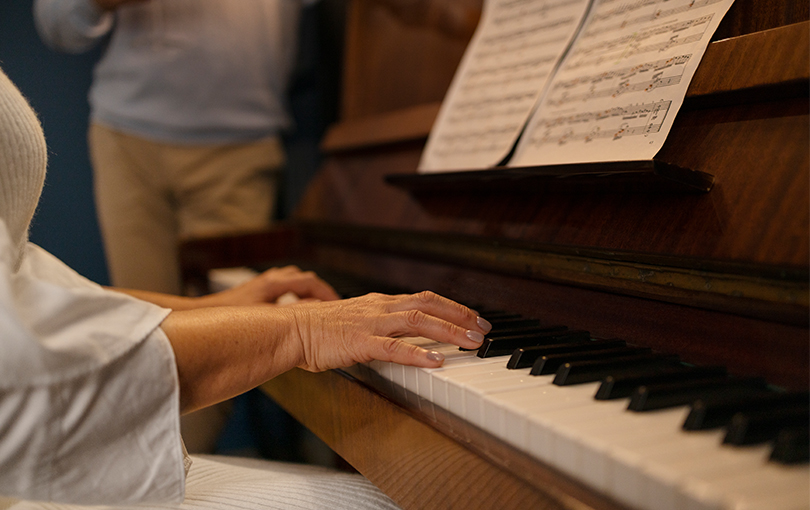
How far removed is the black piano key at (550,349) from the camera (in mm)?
700

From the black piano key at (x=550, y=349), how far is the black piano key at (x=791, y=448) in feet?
0.90

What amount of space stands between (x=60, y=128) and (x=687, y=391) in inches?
95.4

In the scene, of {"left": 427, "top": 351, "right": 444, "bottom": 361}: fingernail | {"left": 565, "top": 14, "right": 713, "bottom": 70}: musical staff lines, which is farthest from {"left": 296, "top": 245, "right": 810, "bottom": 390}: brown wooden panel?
{"left": 565, "top": 14, "right": 713, "bottom": 70}: musical staff lines

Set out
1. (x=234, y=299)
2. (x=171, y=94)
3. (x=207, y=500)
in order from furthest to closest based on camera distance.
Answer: (x=171, y=94) < (x=234, y=299) < (x=207, y=500)

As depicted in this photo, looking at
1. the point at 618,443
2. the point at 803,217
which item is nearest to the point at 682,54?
the point at 803,217

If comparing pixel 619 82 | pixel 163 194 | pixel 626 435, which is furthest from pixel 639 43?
pixel 163 194

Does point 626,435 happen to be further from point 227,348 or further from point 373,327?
point 227,348

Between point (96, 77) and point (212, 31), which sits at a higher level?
point (212, 31)

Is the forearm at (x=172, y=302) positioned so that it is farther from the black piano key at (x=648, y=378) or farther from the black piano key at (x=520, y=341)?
the black piano key at (x=648, y=378)

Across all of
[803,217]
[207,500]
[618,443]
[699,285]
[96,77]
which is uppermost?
[803,217]

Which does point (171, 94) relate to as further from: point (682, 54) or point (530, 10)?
point (682, 54)

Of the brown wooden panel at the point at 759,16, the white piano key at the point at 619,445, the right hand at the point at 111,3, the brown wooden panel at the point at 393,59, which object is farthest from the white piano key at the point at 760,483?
the right hand at the point at 111,3

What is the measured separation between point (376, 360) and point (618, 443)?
370 mm

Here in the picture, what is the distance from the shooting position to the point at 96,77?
→ 2.16 m
